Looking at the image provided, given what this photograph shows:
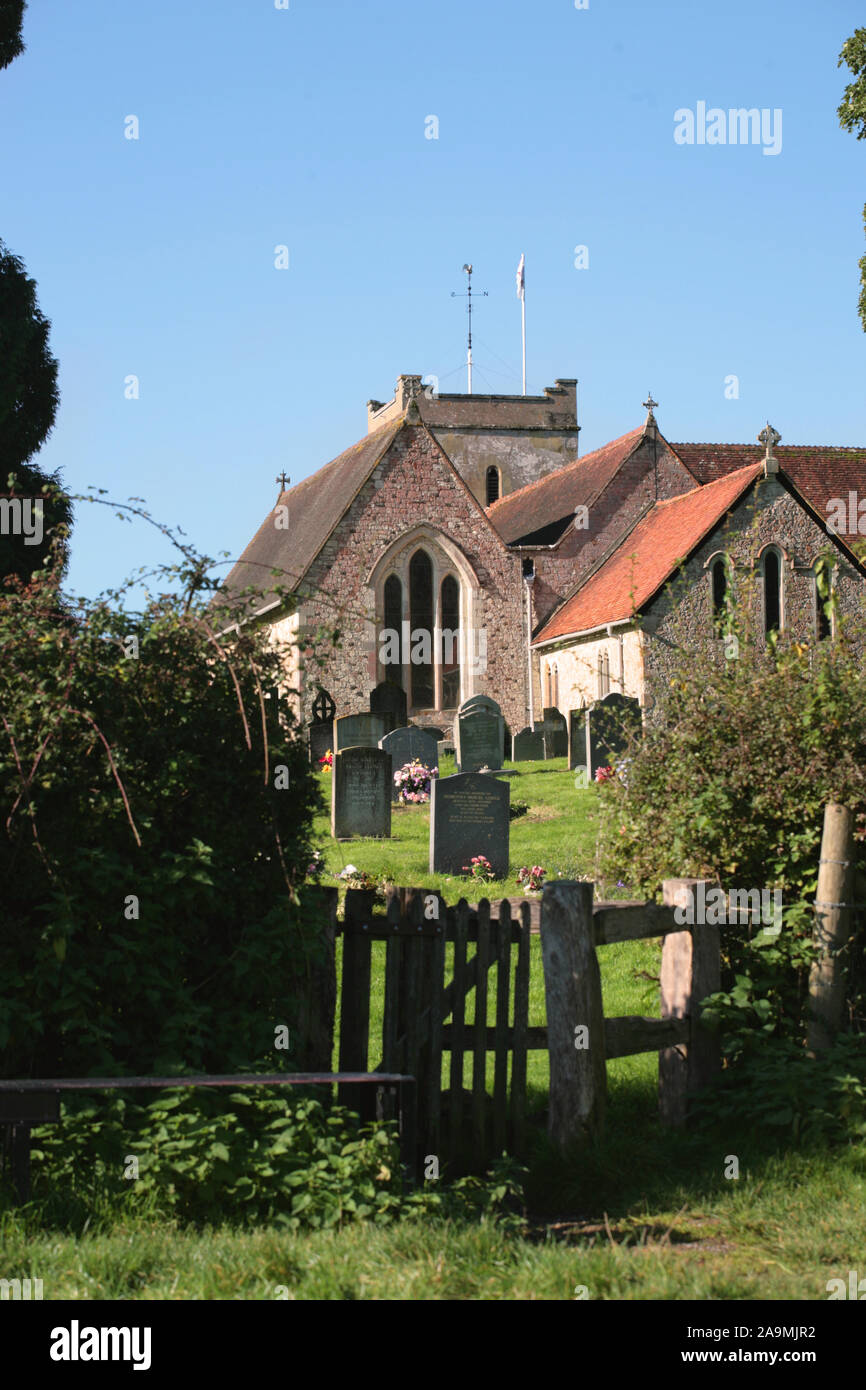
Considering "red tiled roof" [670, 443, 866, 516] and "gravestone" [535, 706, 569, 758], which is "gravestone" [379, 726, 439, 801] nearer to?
"gravestone" [535, 706, 569, 758]

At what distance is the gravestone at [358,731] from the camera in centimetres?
2205

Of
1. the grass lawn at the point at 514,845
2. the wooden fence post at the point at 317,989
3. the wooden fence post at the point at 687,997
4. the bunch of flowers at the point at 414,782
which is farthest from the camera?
the bunch of flowers at the point at 414,782

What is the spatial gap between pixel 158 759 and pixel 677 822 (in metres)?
2.80

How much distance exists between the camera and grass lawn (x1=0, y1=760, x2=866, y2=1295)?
13.0 ft

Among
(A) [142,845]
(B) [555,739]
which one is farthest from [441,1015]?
(B) [555,739]

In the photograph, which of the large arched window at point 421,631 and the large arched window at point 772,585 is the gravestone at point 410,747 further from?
the large arched window at point 772,585

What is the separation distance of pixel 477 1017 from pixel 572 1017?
431 millimetres

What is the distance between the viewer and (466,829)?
45.3 feet

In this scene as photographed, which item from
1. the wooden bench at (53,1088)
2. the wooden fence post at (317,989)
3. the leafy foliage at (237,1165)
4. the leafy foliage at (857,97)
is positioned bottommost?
the leafy foliage at (237,1165)

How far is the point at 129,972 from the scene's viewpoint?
5340 mm

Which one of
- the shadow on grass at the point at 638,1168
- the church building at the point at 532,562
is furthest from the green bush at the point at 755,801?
the church building at the point at 532,562

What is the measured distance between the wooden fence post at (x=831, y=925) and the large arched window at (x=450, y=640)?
25902 mm
